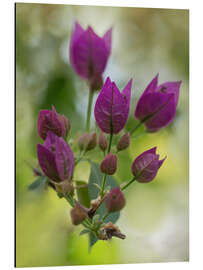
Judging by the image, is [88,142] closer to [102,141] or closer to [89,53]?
[102,141]

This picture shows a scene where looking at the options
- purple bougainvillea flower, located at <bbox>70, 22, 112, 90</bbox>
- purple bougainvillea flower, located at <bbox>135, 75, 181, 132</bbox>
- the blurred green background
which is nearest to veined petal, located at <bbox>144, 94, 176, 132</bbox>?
purple bougainvillea flower, located at <bbox>135, 75, 181, 132</bbox>

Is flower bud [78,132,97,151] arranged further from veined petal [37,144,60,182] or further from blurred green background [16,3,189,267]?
blurred green background [16,3,189,267]

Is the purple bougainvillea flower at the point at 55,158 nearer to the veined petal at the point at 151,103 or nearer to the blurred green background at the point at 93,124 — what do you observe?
the veined petal at the point at 151,103

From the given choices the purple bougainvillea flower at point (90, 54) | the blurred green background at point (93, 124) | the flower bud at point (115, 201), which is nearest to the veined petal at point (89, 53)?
the purple bougainvillea flower at point (90, 54)

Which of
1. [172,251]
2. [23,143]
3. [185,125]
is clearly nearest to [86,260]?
[172,251]

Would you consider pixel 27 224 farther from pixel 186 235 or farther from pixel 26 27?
A: pixel 26 27
